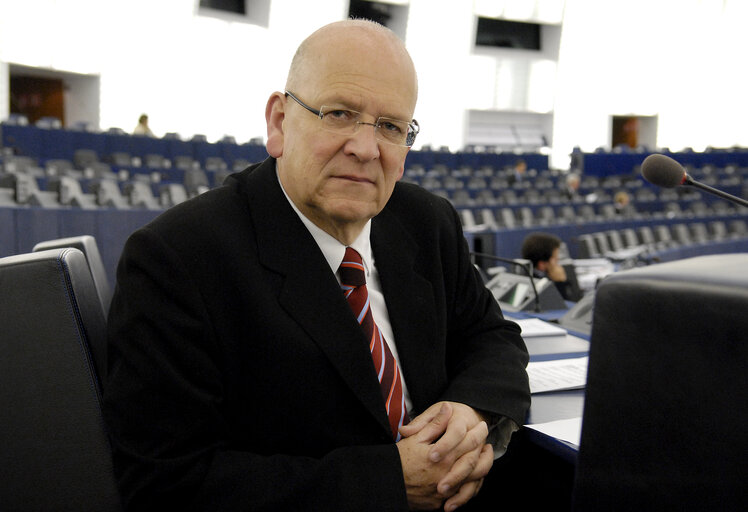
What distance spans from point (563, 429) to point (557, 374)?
37 centimetres

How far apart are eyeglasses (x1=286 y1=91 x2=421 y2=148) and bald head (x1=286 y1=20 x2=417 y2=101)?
5 cm

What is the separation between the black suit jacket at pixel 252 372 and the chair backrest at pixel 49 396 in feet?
0.21

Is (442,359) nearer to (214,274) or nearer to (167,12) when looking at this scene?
(214,274)

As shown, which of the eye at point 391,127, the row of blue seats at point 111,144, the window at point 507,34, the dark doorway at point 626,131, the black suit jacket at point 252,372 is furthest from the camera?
the dark doorway at point 626,131

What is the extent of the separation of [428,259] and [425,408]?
0.33 metres

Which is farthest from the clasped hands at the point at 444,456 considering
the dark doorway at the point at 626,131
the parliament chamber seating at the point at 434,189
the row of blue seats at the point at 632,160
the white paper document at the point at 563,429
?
the dark doorway at the point at 626,131

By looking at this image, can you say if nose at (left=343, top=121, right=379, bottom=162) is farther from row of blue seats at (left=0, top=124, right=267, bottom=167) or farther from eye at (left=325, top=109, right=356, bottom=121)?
row of blue seats at (left=0, top=124, right=267, bottom=167)

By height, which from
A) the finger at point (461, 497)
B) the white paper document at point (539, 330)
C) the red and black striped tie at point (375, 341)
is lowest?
the finger at point (461, 497)

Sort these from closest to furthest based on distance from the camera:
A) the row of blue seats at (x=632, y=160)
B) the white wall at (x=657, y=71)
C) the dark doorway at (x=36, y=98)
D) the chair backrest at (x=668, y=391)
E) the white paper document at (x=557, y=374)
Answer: the chair backrest at (x=668, y=391) < the white paper document at (x=557, y=374) < the dark doorway at (x=36, y=98) < the row of blue seats at (x=632, y=160) < the white wall at (x=657, y=71)

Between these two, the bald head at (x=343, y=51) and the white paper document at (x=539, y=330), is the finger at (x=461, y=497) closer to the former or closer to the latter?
the bald head at (x=343, y=51)

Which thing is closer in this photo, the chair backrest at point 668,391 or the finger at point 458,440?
the chair backrest at point 668,391

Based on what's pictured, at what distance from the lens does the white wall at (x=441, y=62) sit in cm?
1288

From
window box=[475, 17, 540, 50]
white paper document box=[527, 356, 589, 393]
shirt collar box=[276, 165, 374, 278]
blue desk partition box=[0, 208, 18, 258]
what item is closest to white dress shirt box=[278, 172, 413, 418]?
shirt collar box=[276, 165, 374, 278]

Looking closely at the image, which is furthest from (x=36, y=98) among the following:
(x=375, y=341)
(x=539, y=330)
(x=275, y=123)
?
(x=375, y=341)
